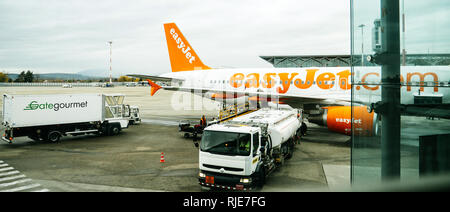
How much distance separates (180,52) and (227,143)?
23.6m

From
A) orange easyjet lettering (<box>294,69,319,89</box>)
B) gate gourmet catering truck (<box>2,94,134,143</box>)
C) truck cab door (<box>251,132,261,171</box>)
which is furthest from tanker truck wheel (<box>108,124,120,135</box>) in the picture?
truck cab door (<box>251,132,261,171</box>)

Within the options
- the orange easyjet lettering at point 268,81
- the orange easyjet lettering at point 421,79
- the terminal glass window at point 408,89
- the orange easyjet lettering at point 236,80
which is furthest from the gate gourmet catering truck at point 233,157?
the orange easyjet lettering at point 236,80

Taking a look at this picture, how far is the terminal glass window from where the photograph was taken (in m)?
4.85

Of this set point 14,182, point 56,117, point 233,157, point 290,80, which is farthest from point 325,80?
point 14,182

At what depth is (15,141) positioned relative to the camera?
62.1 ft

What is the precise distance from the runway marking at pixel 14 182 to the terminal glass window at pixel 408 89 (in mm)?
10254

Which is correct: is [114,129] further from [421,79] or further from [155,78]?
[421,79]

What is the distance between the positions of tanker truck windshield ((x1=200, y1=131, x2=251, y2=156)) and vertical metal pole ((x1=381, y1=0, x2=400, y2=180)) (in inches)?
178

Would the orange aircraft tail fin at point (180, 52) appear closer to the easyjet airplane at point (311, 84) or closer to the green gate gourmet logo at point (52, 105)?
the easyjet airplane at point (311, 84)

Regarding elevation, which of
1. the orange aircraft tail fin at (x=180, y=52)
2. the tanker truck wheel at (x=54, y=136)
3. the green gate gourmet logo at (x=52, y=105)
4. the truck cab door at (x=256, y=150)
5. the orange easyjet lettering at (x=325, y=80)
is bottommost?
the tanker truck wheel at (x=54, y=136)

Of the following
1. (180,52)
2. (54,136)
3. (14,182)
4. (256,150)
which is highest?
(180,52)

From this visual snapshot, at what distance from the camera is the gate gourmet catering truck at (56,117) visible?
17.4 m

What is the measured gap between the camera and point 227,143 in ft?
31.4
